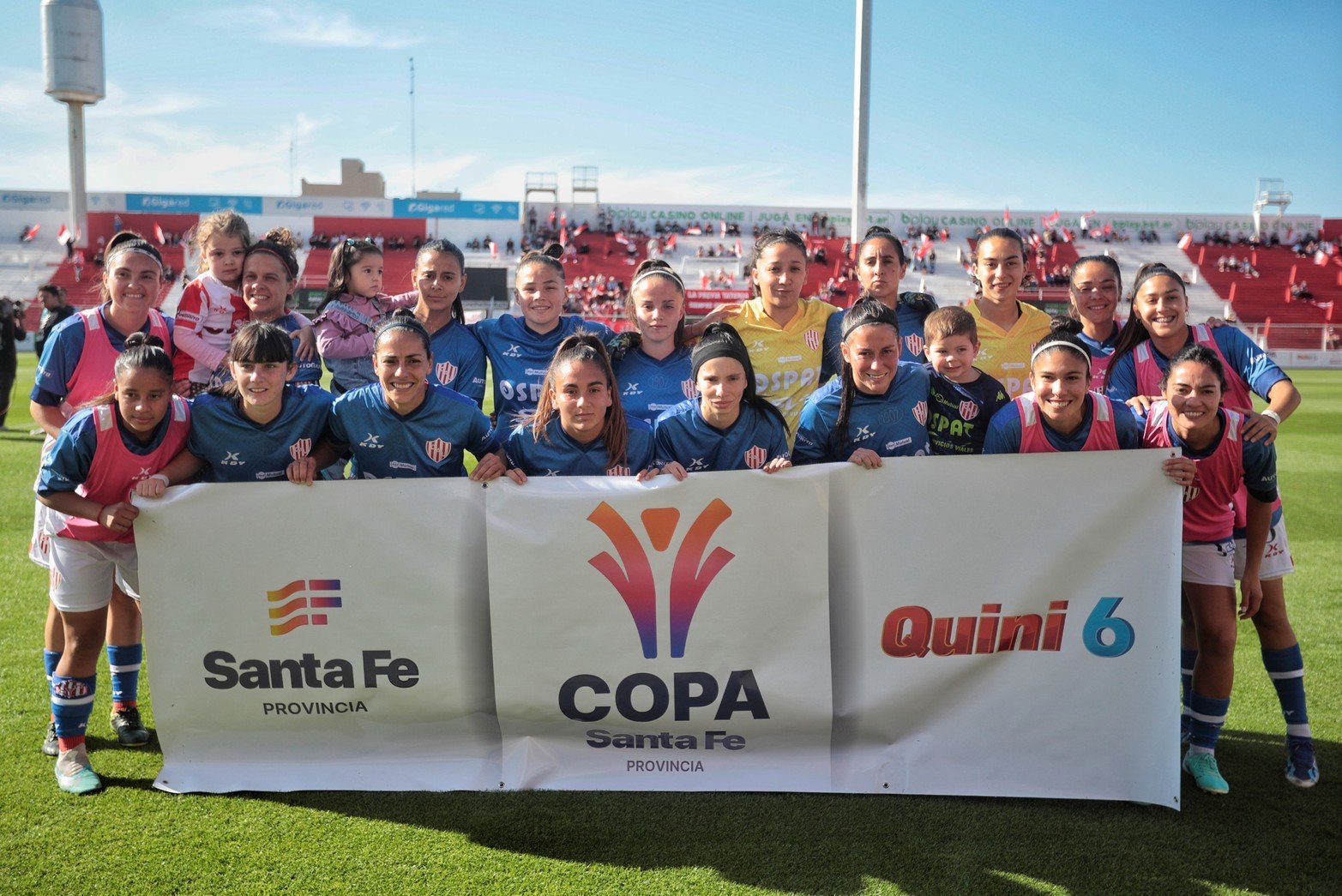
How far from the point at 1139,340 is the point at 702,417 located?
6.24 feet

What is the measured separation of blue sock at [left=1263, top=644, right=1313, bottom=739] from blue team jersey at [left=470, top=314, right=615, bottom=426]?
10.3ft

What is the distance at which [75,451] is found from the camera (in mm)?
3443

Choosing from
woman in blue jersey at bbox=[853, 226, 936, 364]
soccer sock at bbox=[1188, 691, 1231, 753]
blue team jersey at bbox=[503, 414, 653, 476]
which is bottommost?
soccer sock at bbox=[1188, 691, 1231, 753]

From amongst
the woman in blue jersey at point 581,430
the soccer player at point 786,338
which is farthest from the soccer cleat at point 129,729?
the soccer player at point 786,338

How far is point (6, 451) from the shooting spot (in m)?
11.3

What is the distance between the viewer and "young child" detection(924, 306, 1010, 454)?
12.7ft

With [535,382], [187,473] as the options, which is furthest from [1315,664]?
[187,473]

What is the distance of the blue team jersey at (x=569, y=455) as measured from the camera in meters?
3.73

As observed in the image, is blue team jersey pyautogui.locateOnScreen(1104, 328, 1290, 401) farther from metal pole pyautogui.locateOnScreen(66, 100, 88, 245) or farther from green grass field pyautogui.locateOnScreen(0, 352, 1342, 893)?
metal pole pyautogui.locateOnScreen(66, 100, 88, 245)

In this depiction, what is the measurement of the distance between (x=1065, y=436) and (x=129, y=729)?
156 inches

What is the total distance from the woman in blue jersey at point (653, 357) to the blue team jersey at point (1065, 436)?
53.3 inches

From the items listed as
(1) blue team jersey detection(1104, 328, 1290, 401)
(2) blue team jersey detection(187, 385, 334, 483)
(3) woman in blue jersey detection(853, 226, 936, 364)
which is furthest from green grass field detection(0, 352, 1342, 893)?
(3) woman in blue jersey detection(853, 226, 936, 364)

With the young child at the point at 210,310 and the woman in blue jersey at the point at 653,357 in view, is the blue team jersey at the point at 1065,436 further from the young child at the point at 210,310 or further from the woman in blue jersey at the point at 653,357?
the young child at the point at 210,310

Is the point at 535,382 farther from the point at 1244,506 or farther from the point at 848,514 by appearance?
the point at 1244,506
